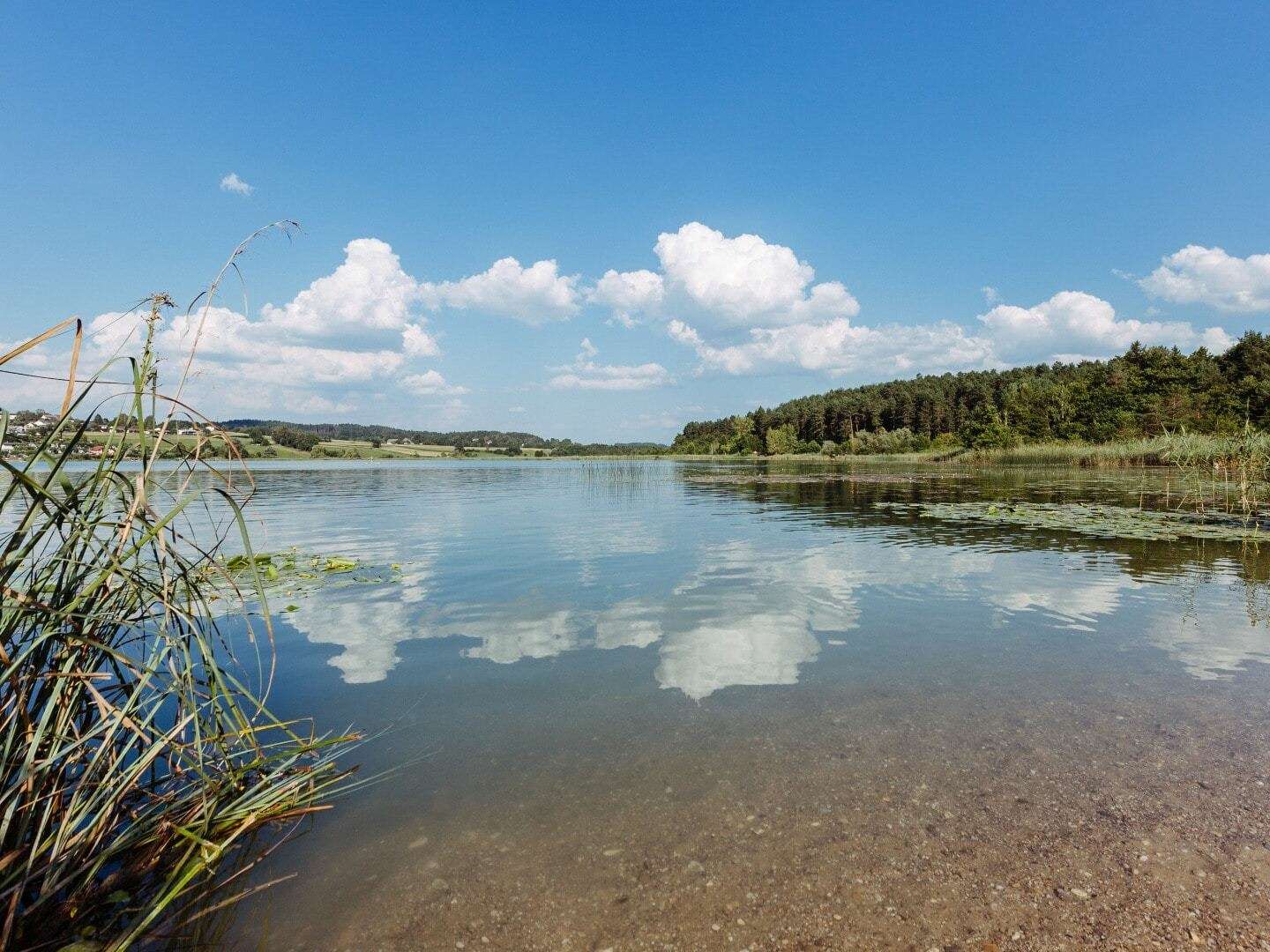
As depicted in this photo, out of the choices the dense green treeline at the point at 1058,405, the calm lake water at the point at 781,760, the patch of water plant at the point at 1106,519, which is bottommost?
the calm lake water at the point at 781,760

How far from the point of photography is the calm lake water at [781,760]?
3.78m

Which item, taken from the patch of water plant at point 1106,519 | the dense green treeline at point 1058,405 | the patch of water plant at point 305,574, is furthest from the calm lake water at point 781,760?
the dense green treeline at point 1058,405

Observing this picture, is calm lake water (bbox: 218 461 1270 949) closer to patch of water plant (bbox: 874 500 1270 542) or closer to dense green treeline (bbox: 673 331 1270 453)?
patch of water plant (bbox: 874 500 1270 542)

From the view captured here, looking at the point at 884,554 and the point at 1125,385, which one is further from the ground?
the point at 1125,385

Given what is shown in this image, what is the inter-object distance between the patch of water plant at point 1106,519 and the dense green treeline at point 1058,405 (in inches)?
873

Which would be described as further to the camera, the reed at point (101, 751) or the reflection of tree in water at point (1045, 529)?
the reflection of tree in water at point (1045, 529)

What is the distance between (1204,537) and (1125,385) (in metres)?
86.6

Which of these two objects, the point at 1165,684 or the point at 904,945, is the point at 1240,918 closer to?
the point at 904,945

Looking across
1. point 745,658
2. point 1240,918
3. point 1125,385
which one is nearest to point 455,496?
point 745,658

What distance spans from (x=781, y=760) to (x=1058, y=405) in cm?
11125

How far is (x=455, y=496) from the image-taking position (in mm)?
36844

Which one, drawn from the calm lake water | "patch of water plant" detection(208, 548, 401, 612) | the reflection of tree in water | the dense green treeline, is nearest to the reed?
the calm lake water

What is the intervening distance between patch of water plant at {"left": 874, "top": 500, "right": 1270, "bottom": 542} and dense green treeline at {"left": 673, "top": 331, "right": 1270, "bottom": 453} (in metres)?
22.2

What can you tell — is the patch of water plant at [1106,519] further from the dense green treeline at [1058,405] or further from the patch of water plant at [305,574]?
the dense green treeline at [1058,405]
